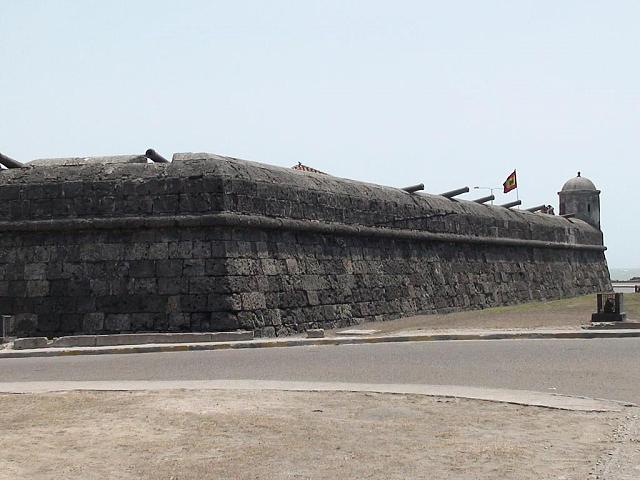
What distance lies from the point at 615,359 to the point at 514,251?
1661 centimetres

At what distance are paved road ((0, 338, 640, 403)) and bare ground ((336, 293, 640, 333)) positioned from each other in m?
2.41

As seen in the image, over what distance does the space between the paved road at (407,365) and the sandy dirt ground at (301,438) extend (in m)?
1.38

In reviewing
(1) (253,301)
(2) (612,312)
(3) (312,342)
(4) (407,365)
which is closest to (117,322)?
(1) (253,301)

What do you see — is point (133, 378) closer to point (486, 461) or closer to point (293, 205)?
point (486, 461)

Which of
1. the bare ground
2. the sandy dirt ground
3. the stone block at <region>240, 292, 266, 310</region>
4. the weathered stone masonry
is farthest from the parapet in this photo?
the sandy dirt ground

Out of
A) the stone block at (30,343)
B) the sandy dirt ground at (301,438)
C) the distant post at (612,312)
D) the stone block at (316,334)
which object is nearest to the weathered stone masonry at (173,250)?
the stone block at (316,334)

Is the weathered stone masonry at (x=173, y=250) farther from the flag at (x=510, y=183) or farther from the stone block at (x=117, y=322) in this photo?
the flag at (x=510, y=183)

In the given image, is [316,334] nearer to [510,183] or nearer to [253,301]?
[253,301]

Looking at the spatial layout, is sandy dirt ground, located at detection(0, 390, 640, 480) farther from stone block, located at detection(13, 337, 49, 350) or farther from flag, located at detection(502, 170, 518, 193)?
flag, located at detection(502, 170, 518, 193)

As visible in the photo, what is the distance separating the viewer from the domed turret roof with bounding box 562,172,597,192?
35781mm

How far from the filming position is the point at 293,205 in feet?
53.8

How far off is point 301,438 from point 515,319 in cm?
1082

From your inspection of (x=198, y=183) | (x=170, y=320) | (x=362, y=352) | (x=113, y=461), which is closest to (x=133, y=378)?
(x=362, y=352)

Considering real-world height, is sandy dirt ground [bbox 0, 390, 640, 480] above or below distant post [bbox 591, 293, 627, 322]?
below
